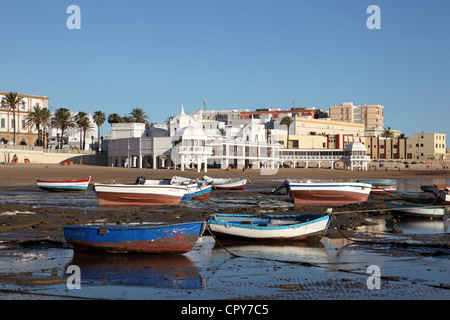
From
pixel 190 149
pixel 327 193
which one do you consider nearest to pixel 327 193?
pixel 327 193

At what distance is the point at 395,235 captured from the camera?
2288 cm

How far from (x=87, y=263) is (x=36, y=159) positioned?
3073 inches

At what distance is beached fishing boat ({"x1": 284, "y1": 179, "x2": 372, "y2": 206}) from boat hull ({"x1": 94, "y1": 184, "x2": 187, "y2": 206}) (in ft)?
26.3

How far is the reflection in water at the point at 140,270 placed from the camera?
46.0 feet

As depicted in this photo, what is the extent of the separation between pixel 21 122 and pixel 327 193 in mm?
84603

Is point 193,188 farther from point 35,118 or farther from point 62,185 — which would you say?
point 35,118

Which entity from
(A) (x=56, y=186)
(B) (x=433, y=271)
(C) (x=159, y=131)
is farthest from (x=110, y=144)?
(B) (x=433, y=271)

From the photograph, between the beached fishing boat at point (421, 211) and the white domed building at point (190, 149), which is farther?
the white domed building at point (190, 149)

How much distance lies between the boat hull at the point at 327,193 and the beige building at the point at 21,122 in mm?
77859

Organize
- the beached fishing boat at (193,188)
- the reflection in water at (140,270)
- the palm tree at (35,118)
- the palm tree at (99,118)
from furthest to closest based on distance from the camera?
the palm tree at (99,118)
the palm tree at (35,118)
the beached fishing boat at (193,188)
the reflection in water at (140,270)

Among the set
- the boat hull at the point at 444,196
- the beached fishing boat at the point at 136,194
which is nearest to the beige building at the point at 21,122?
the beached fishing boat at the point at 136,194

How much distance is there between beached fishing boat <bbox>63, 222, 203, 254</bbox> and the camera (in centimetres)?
1692

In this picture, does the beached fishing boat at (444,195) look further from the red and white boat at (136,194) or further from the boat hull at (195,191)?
the red and white boat at (136,194)

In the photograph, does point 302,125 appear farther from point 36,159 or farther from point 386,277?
point 386,277
